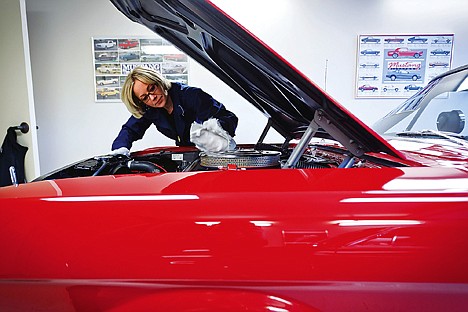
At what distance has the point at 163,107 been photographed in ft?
5.63

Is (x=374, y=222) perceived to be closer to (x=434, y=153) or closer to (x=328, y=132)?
(x=328, y=132)

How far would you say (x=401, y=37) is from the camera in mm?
2838

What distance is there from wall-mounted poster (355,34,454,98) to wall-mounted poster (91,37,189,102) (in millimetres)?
1811

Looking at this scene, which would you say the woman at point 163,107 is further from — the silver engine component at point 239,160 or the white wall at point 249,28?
the white wall at point 249,28

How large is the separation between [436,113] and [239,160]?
33.4 inches

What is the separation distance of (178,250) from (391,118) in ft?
3.91

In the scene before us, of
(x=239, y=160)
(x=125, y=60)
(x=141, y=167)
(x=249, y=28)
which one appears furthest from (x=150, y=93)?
(x=249, y=28)

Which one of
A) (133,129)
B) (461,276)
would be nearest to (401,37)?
(133,129)

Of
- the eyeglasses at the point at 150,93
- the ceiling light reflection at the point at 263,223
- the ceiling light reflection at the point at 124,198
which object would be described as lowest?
the ceiling light reflection at the point at 263,223

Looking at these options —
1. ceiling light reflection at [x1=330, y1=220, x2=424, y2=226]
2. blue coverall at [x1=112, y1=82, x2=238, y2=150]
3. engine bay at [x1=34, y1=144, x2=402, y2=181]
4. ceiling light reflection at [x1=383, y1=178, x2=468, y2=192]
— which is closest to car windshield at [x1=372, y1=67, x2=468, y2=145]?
engine bay at [x1=34, y1=144, x2=402, y2=181]

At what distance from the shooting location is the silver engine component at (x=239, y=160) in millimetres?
969

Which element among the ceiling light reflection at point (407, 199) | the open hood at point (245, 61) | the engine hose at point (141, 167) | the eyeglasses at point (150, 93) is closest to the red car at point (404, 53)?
the open hood at point (245, 61)

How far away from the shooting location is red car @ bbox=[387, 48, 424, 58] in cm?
285

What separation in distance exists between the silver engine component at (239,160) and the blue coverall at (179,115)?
58 centimetres
